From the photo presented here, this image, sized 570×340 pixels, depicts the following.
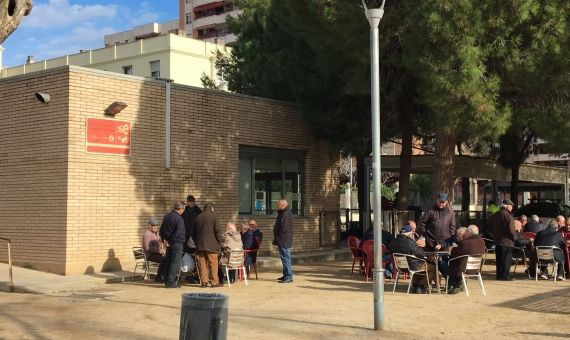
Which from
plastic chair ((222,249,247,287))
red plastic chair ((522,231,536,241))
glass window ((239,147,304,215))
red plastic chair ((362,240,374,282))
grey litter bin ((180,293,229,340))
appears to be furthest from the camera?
glass window ((239,147,304,215))

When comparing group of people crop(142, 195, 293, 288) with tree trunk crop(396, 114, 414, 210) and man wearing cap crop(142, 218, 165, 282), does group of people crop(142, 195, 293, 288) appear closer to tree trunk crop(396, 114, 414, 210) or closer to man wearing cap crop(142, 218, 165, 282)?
man wearing cap crop(142, 218, 165, 282)

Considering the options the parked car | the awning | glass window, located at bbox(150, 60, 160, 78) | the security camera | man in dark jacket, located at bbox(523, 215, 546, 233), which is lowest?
man in dark jacket, located at bbox(523, 215, 546, 233)

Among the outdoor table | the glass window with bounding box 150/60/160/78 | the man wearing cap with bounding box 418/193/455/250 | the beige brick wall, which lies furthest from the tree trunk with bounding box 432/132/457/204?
the glass window with bounding box 150/60/160/78

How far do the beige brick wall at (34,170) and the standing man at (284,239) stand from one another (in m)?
4.51

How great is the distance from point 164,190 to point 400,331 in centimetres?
893

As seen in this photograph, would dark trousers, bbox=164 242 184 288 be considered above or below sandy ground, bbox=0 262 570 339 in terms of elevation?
above

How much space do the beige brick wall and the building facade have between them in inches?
1356

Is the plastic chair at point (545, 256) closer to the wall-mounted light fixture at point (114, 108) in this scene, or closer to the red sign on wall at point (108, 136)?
the red sign on wall at point (108, 136)

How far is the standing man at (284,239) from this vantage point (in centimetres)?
1330

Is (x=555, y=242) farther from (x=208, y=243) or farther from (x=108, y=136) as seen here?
(x=108, y=136)

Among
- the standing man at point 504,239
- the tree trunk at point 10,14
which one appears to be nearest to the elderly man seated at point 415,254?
the standing man at point 504,239

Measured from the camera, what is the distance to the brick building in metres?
14.2

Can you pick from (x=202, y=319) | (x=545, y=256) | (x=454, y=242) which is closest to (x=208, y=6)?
(x=454, y=242)

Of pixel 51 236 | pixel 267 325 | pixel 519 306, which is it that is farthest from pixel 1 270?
pixel 519 306
